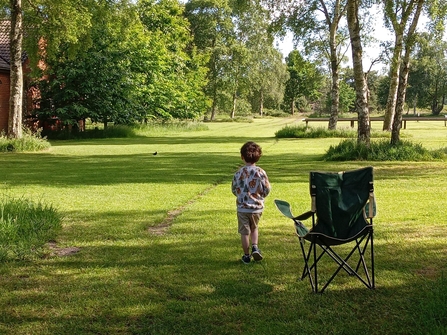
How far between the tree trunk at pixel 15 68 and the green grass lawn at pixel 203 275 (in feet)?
40.6

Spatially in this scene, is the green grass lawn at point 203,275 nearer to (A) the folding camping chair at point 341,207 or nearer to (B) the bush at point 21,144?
(A) the folding camping chair at point 341,207

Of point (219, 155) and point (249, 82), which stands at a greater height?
point (249, 82)

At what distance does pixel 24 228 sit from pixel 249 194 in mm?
3179

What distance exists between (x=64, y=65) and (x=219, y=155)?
16.9 meters

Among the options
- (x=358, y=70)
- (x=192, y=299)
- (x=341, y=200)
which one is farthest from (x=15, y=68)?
(x=341, y=200)

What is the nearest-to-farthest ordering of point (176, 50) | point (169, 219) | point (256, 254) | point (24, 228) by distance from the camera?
point (256, 254) → point (24, 228) → point (169, 219) → point (176, 50)

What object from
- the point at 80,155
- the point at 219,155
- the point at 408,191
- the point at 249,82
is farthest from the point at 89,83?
the point at 249,82

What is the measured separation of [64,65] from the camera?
32188mm

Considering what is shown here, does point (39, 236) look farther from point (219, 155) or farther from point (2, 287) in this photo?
point (219, 155)

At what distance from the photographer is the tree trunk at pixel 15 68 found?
21578 mm

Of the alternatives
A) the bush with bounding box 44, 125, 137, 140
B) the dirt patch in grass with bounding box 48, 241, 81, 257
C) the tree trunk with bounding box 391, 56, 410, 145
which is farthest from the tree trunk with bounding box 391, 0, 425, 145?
the bush with bounding box 44, 125, 137, 140

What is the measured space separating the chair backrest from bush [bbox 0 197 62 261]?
142 inches

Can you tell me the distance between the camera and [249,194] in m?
5.86

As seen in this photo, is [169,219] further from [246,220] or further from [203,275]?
[203,275]
